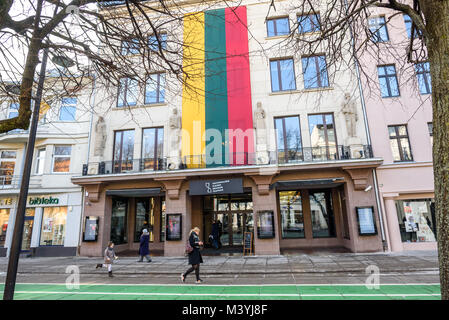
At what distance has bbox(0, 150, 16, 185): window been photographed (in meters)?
18.9

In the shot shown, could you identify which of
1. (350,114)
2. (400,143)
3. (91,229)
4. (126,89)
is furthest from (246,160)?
(91,229)

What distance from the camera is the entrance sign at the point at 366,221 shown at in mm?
13423

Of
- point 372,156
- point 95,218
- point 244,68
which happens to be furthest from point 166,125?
point 372,156

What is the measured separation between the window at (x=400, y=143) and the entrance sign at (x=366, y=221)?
139 inches

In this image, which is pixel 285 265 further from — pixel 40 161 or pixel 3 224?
pixel 3 224

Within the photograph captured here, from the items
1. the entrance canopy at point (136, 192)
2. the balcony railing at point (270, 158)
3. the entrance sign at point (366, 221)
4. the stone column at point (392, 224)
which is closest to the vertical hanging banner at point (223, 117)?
the balcony railing at point (270, 158)

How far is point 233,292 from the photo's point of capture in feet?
24.2

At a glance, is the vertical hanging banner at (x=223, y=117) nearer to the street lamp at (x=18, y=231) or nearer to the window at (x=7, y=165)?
the street lamp at (x=18, y=231)

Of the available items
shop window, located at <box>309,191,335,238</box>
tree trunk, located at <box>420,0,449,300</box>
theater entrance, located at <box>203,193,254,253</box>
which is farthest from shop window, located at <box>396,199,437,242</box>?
tree trunk, located at <box>420,0,449,300</box>

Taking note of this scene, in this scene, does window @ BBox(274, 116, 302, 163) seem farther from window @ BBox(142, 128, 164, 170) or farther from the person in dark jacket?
the person in dark jacket

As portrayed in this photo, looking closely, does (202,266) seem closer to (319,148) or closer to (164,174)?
(164,174)

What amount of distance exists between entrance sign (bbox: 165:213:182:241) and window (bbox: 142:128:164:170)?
3332mm

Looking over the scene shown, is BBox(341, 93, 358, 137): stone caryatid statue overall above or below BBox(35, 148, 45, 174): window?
above
